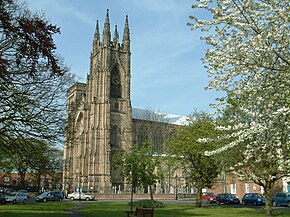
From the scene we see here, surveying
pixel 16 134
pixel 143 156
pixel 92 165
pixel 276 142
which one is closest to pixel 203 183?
pixel 143 156

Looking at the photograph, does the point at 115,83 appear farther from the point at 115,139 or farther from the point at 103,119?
the point at 115,139

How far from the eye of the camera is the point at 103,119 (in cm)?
7531

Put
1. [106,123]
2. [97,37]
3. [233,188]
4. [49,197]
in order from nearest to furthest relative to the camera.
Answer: [49,197] < [233,188] < [106,123] < [97,37]

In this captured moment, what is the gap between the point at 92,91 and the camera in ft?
265

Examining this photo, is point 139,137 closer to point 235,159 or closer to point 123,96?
point 123,96

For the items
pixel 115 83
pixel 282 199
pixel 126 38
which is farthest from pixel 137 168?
pixel 126 38

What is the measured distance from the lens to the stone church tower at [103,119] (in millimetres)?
72812

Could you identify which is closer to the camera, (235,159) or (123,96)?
(235,159)

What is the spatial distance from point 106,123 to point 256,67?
6630 centimetres

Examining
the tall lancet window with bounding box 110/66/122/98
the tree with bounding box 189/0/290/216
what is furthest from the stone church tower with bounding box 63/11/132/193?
the tree with bounding box 189/0/290/216

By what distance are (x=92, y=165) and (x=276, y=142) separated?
66.0 m

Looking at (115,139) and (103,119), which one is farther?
(115,139)

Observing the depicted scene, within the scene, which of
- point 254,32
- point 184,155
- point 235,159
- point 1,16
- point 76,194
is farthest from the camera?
point 76,194

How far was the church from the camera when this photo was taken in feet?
240
